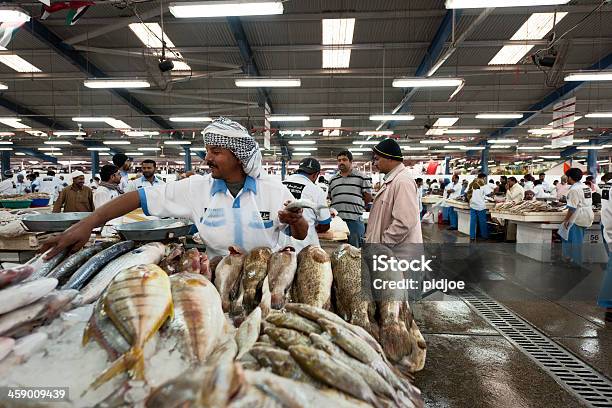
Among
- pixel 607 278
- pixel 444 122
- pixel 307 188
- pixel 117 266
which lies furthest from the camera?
pixel 444 122

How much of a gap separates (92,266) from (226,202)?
725mm

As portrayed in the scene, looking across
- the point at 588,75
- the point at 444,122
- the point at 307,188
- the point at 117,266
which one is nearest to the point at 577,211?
the point at 588,75

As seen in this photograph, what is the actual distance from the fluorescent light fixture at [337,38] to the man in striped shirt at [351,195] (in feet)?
18.3

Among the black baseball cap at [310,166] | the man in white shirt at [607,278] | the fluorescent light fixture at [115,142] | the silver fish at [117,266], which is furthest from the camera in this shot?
the fluorescent light fixture at [115,142]

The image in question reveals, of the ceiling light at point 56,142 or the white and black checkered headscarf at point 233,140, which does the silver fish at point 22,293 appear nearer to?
the white and black checkered headscarf at point 233,140

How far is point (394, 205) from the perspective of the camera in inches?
130

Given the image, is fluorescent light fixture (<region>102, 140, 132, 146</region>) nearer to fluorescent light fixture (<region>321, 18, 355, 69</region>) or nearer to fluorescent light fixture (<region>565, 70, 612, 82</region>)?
fluorescent light fixture (<region>321, 18, 355, 69</region>)

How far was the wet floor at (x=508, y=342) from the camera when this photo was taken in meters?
2.04

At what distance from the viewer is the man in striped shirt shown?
231 inches

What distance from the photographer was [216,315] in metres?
1.05

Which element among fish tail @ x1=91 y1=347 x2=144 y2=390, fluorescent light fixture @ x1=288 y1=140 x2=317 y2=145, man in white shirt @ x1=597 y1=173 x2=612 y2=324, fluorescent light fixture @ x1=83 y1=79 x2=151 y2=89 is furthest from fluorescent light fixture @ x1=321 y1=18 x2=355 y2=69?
fluorescent light fixture @ x1=288 y1=140 x2=317 y2=145

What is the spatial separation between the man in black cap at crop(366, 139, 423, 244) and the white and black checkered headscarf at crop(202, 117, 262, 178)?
1698 mm

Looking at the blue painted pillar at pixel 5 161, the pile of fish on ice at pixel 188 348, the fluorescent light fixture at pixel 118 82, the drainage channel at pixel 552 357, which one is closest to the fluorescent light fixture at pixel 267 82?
the fluorescent light fixture at pixel 118 82

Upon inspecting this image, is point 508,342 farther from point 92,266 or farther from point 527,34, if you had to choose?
point 527,34
